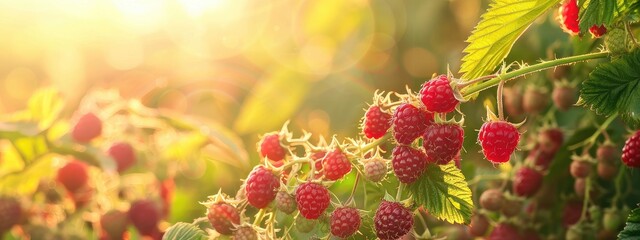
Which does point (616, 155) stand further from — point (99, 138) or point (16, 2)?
point (16, 2)

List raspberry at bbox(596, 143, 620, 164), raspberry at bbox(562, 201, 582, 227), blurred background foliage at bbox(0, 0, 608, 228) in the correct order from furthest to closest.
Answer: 1. blurred background foliage at bbox(0, 0, 608, 228)
2. raspberry at bbox(562, 201, 582, 227)
3. raspberry at bbox(596, 143, 620, 164)

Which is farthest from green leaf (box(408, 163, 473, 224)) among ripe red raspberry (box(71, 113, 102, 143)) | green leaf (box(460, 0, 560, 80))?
ripe red raspberry (box(71, 113, 102, 143))

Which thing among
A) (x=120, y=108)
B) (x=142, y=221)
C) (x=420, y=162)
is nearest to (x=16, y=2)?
(x=120, y=108)

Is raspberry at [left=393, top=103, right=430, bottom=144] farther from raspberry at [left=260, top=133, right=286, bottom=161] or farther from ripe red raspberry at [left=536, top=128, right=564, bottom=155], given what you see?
ripe red raspberry at [left=536, top=128, right=564, bottom=155]

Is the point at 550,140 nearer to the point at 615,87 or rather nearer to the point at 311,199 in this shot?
the point at 615,87

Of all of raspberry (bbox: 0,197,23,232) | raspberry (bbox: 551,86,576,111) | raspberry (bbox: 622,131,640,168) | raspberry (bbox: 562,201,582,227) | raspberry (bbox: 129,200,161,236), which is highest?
raspberry (bbox: 0,197,23,232)

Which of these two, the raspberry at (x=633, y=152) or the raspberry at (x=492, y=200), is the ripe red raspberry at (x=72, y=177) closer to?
the raspberry at (x=492, y=200)

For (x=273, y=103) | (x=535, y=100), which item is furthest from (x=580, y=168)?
(x=273, y=103)
